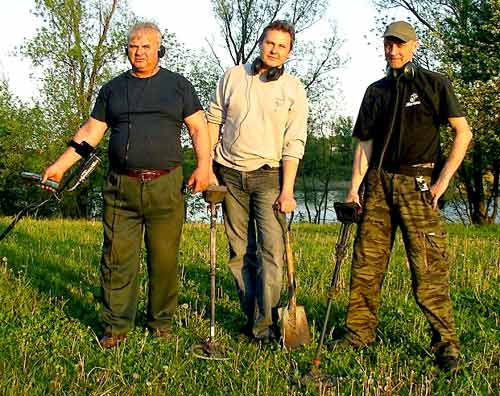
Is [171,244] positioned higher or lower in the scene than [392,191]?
lower

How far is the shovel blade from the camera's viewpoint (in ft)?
16.0

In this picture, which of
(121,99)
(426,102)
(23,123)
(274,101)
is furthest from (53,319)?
(23,123)

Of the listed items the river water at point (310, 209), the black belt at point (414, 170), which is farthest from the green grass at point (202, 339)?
the river water at point (310, 209)

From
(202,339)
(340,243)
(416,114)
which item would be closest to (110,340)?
(202,339)

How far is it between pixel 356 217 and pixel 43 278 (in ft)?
13.0

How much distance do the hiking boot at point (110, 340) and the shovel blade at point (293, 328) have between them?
1.22m

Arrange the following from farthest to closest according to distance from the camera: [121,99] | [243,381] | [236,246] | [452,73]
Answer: [452,73], [236,246], [121,99], [243,381]

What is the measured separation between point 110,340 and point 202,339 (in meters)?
0.71

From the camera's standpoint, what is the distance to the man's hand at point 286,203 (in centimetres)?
492

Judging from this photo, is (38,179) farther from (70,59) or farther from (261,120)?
(70,59)

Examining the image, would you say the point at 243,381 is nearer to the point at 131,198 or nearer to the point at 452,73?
the point at 131,198

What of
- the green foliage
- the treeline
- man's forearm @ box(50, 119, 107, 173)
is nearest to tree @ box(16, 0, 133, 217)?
the treeline

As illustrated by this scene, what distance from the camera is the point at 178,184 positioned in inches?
196

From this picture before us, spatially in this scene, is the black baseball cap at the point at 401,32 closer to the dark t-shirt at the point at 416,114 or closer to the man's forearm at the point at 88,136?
the dark t-shirt at the point at 416,114
